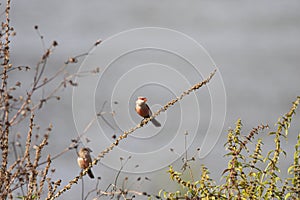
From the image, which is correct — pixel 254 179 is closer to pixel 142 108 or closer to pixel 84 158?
pixel 84 158

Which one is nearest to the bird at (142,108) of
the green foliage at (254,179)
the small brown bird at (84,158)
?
the small brown bird at (84,158)

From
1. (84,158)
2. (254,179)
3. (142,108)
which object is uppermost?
(142,108)

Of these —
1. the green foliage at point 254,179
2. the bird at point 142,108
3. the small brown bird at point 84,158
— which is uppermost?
the bird at point 142,108

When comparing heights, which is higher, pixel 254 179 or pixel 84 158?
pixel 84 158

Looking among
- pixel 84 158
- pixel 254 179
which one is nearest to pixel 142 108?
pixel 84 158

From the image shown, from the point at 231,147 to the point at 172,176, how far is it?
23 centimetres

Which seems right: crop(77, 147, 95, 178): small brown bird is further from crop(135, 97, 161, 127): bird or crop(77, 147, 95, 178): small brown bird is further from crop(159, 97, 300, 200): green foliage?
crop(135, 97, 161, 127): bird

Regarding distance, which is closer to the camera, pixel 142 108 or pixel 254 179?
pixel 254 179

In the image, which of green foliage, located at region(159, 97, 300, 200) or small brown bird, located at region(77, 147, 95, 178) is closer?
green foliage, located at region(159, 97, 300, 200)

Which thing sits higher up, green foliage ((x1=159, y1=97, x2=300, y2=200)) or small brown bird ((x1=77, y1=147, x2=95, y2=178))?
small brown bird ((x1=77, y1=147, x2=95, y2=178))

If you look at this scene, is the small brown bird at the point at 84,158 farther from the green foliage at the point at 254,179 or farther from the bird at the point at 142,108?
the bird at the point at 142,108

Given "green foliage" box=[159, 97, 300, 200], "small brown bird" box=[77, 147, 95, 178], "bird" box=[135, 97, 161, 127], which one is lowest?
"green foliage" box=[159, 97, 300, 200]

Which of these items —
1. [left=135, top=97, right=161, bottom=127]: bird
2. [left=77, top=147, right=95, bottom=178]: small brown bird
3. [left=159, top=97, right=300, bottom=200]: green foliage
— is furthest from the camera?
[left=135, top=97, right=161, bottom=127]: bird

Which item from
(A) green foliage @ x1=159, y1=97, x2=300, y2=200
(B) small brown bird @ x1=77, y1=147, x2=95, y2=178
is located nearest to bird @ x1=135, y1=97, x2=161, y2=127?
(B) small brown bird @ x1=77, y1=147, x2=95, y2=178
